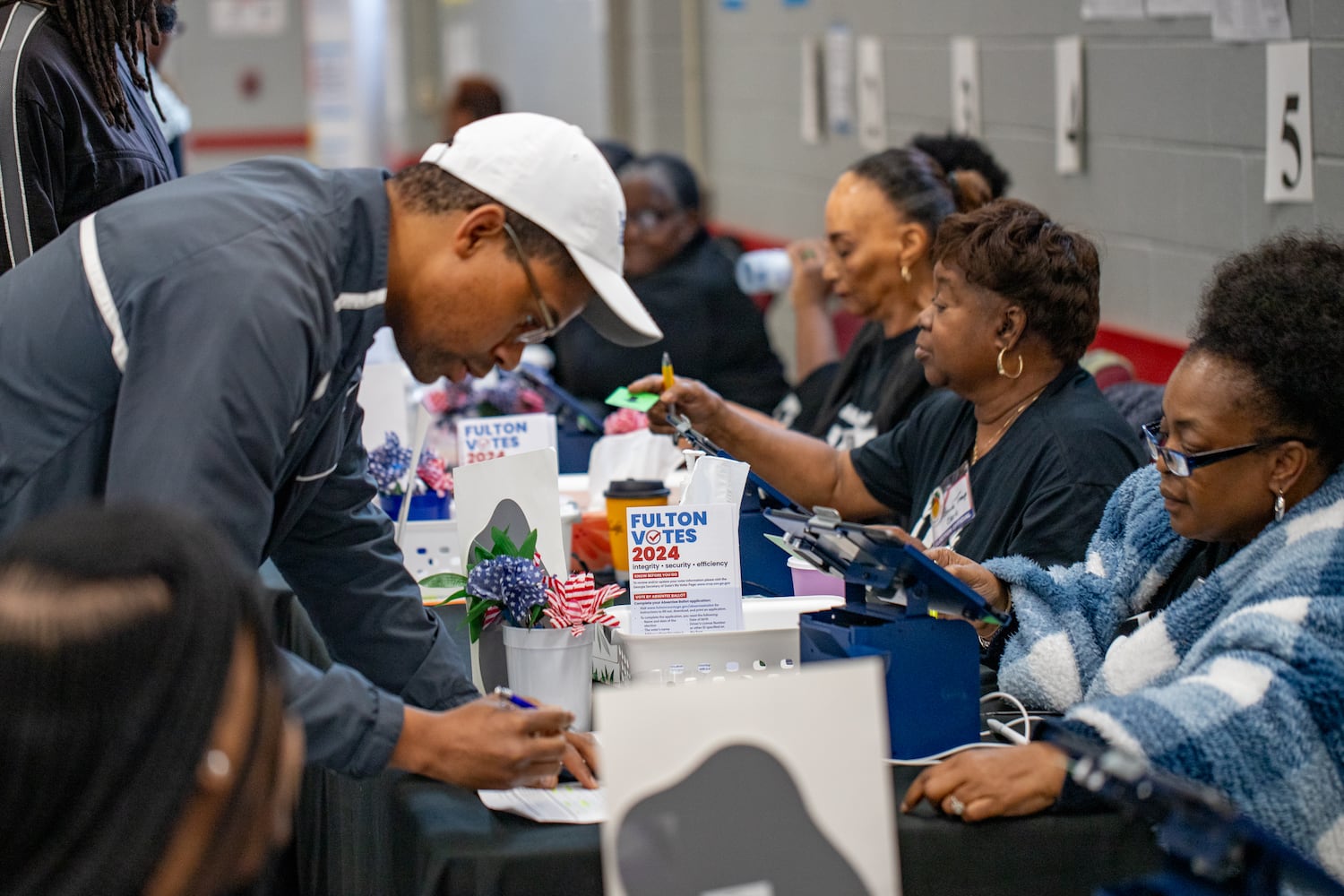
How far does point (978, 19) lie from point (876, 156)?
1.11 meters

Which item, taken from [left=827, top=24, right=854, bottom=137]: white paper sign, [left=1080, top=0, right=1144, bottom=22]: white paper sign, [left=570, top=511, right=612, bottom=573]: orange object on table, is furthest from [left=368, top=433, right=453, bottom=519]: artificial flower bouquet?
[left=827, top=24, right=854, bottom=137]: white paper sign

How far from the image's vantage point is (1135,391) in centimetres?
268

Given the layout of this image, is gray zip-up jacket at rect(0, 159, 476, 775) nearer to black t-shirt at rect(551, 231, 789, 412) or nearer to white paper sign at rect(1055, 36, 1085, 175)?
white paper sign at rect(1055, 36, 1085, 175)

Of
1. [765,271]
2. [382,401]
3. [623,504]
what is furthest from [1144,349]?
[382,401]

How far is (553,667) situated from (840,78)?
3.89 metres

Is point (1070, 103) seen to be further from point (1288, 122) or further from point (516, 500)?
point (516, 500)

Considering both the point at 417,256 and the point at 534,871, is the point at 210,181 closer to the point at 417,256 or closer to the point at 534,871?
the point at 417,256

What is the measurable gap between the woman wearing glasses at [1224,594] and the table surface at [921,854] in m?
0.03

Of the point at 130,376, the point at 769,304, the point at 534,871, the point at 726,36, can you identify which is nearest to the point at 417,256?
the point at 130,376

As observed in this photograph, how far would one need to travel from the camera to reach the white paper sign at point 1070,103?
3.48 metres

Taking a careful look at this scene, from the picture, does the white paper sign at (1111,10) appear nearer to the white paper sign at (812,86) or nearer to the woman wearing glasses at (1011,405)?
the woman wearing glasses at (1011,405)

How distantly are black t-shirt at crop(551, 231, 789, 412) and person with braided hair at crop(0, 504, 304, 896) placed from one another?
3.28 m

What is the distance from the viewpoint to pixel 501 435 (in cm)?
262

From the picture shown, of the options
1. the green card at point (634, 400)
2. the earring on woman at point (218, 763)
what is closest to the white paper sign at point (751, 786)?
the earring on woman at point (218, 763)
